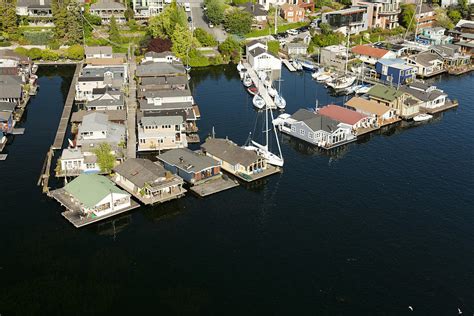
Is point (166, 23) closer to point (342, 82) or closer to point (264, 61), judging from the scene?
point (264, 61)

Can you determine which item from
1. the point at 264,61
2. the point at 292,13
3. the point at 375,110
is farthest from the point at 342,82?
the point at 292,13

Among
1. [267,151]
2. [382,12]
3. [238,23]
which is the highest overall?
[382,12]

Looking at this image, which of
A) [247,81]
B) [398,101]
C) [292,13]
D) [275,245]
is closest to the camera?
[275,245]

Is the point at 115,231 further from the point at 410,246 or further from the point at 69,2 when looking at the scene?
the point at 69,2

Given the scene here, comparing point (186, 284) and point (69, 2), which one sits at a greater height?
point (69, 2)

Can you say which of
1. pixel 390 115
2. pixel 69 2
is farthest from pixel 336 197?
pixel 69 2

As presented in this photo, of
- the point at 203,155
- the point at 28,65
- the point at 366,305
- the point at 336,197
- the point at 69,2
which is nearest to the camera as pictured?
the point at 366,305

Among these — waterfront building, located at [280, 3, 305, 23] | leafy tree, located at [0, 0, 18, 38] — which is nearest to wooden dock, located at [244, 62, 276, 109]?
waterfront building, located at [280, 3, 305, 23]
